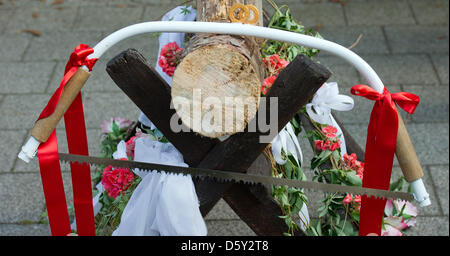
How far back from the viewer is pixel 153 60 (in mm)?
2891

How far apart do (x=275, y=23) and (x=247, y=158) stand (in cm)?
98

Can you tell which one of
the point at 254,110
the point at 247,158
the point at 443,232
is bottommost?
the point at 443,232

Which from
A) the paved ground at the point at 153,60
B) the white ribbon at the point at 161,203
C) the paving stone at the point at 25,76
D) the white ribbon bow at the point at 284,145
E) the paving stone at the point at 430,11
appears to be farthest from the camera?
the paving stone at the point at 430,11

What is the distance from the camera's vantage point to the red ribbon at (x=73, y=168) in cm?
164

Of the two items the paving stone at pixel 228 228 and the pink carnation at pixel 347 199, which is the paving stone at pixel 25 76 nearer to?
the paving stone at pixel 228 228

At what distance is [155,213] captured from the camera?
6.14ft

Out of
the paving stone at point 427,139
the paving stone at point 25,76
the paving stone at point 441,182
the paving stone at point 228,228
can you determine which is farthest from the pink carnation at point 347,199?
the paving stone at point 25,76

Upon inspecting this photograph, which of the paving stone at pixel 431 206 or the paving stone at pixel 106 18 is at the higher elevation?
the paving stone at pixel 106 18

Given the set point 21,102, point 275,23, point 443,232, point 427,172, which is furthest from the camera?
point 21,102

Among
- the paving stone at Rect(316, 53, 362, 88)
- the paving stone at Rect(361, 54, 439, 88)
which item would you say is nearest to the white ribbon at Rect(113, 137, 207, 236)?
the paving stone at Rect(316, 53, 362, 88)

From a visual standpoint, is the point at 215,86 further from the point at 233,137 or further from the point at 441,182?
the point at 441,182

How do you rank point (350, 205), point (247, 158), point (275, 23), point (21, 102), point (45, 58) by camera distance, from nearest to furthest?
point (247, 158)
point (350, 205)
point (275, 23)
point (21, 102)
point (45, 58)
